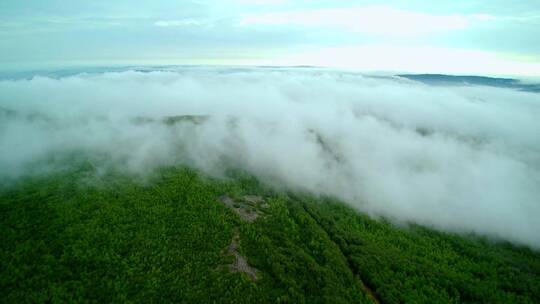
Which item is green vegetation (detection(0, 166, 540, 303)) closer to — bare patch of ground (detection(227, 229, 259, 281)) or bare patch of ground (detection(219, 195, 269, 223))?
bare patch of ground (detection(227, 229, 259, 281))

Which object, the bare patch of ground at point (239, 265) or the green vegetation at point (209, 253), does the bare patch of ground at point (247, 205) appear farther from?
the bare patch of ground at point (239, 265)

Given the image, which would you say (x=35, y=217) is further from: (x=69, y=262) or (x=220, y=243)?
(x=220, y=243)

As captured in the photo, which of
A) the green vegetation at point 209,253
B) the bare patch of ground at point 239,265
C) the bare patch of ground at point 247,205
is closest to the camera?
the green vegetation at point 209,253

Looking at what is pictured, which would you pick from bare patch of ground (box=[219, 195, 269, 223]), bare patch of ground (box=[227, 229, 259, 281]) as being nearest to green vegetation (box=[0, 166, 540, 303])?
bare patch of ground (box=[227, 229, 259, 281])

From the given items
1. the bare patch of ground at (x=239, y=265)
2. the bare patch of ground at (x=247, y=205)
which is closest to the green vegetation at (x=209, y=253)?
the bare patch of ground at (x=239, y=265)

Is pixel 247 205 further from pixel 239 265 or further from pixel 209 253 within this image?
pixel 239 265

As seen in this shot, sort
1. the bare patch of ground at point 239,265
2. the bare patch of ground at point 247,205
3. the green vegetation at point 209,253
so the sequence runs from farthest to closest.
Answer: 1. the bare patch of ground at point 247,205
2. the bare patch of ground at point 239,265
3. the green vegetation at point 209,253
